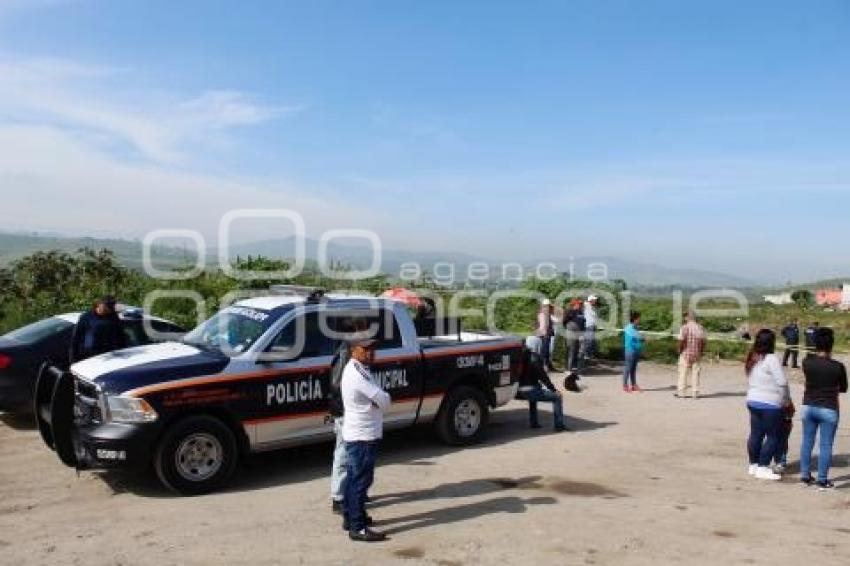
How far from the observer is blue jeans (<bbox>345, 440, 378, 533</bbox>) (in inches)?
265

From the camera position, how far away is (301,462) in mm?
9328

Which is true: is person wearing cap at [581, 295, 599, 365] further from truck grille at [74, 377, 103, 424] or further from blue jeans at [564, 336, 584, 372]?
truck grille at [74, 377, 103, 424]

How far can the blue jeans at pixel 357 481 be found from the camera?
674 cm

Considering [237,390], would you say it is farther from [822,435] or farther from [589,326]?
[589,326]

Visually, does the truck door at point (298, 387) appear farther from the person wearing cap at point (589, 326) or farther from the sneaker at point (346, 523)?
the person wearing cap at point (589, 326)

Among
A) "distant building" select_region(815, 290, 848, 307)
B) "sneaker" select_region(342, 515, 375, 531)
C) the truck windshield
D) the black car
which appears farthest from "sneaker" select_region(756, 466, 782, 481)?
"distant building" select_region(815, 290, 848, 307)

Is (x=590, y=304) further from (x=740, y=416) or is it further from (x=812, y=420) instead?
→ (x=812, y=420)

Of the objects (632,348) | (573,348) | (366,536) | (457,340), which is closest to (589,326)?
(573,348)

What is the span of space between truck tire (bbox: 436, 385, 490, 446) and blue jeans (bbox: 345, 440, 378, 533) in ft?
11.1

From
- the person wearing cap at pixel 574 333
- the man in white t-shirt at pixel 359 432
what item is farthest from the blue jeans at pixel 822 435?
the person wearing cap at pixel 574 333

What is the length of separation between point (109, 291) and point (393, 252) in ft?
314

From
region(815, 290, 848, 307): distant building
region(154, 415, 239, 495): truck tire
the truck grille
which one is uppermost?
the truck grille

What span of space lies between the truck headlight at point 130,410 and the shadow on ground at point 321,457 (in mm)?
831

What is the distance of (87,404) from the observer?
26.2ft
